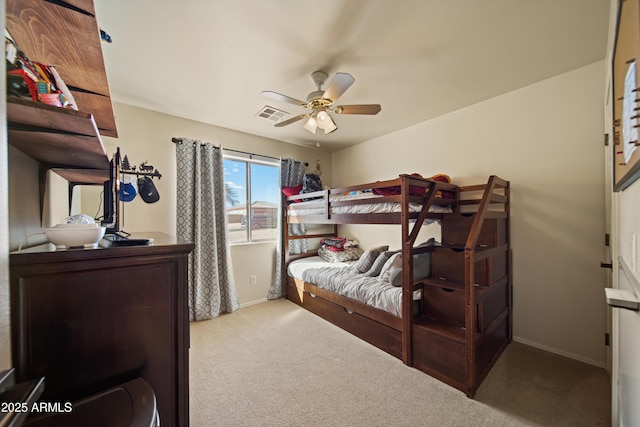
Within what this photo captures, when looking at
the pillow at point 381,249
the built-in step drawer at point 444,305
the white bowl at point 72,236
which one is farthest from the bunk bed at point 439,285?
the white bowl at point 72,236

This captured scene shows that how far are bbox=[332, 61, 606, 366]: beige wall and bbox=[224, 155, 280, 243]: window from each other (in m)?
2.66

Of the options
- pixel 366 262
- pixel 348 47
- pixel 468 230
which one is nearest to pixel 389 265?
pixel 366 262

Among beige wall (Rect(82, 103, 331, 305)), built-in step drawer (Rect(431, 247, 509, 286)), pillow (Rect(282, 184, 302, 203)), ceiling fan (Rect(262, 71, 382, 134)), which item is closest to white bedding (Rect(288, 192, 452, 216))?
pillow (Rect(282, 184, 302, 203))

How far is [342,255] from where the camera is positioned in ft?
12.1

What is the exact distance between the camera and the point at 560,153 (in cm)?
219

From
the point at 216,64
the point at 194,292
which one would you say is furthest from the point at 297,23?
the point at 194,292

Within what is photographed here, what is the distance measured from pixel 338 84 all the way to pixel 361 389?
2.24 m

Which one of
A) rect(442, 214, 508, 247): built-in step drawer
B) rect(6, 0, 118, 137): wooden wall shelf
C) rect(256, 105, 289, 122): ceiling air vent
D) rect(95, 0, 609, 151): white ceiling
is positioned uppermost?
rect(95, 0, 609, 151): white ceiling

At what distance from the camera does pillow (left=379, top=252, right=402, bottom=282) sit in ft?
8.45

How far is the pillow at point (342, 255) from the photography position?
3.68m

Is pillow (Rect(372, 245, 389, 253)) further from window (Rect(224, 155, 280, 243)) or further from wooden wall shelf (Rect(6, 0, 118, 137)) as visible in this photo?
wooden wall shelf (Rect(6, 0, 118, 137))

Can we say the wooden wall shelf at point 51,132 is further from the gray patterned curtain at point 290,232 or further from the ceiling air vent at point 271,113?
the gray patterned curtain at point 290,232

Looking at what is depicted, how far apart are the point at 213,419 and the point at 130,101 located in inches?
121

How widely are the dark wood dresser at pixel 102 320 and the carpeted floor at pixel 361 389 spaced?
903 millimetres
